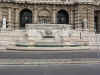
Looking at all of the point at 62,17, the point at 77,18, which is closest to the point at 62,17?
the point at 62,17

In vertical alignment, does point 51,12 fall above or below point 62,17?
above

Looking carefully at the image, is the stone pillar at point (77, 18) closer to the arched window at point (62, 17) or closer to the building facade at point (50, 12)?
the building facade at point (50, 12)

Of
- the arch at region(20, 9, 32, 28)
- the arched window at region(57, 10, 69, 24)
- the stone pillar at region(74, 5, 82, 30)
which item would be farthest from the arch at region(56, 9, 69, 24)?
the arch at region(20, 9, 32, 28)

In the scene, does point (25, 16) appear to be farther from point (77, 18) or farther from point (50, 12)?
point (77, 18)

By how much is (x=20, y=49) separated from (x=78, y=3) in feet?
75.7

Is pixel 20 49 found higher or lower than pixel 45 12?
lower

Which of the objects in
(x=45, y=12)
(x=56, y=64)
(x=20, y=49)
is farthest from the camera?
(x=45, y=12)

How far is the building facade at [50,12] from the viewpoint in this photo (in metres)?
40.2

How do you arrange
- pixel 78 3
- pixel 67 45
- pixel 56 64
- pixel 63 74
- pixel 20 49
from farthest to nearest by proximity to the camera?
pixel 78 3 < pixel 67 45 < pixel 20 49 < pixel 56 64 < pixel 63 74

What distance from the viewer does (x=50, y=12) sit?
4309 centimetres

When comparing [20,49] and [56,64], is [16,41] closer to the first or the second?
[20,49]

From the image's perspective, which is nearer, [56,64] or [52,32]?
[56,64]

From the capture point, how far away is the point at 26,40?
1088 inches

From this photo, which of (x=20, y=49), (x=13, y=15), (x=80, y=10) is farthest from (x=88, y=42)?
(x=13, y=15)
